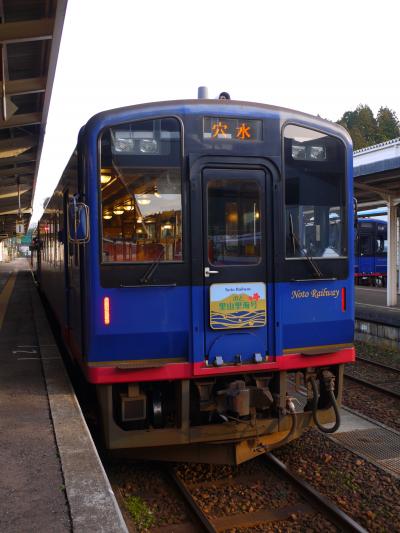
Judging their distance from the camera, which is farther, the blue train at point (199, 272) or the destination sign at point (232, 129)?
the destination sign at point (232, 129)

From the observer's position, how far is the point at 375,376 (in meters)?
9.87

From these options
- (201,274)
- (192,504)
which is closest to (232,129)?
(201,274)

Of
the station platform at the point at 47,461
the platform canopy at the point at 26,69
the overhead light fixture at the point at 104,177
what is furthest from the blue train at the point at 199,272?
the platform canopy at the point at 26,69

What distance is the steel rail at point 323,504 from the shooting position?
14.0 feet

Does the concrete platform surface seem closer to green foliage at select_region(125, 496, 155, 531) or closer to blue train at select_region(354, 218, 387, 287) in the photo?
green foliage at select_region(125, 496, 155, 531)

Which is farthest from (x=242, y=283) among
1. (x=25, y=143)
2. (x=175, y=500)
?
(x=25, y=143)

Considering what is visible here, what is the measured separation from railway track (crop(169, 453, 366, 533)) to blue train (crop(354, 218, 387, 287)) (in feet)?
77.1

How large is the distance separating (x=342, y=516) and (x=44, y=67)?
12440 mm

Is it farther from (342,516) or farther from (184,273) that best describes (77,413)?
(342,516)

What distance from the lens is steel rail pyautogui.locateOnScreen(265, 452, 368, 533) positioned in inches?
168

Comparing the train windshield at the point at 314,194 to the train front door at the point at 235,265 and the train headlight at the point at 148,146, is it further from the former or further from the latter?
the train headlight at the point at 148,146

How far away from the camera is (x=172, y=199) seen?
4777 millimetres

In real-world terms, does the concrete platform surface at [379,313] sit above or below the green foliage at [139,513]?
above

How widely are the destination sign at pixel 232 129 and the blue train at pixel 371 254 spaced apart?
932 inches
